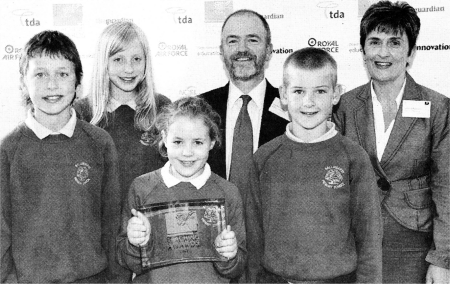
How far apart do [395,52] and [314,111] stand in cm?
69

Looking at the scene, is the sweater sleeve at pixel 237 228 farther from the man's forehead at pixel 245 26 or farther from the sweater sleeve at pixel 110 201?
the man's forehead at pixel 245 26

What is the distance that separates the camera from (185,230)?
2.04m

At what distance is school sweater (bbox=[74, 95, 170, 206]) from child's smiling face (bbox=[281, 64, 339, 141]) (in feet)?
2.48

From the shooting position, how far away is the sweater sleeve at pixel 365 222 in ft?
6.51

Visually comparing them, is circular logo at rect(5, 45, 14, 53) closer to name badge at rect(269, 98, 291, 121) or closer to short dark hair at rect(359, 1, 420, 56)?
name badge at rect(269, 98, 291, 121)

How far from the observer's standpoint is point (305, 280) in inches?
78.4

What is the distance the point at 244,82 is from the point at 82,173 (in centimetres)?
103

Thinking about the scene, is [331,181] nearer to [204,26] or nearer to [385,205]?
[385,205]

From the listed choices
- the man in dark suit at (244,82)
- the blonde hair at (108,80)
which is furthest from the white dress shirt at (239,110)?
the blonde hair at (108,80)

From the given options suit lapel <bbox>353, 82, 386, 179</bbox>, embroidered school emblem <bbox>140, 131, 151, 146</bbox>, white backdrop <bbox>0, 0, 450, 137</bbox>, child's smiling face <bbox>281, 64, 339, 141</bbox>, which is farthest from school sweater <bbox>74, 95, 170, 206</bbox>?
suit lapel <bbox>353, 82, 386, 179</bbox>

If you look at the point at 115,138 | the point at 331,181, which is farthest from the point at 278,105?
the point at 115,138

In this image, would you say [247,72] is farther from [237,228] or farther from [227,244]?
[227,244]

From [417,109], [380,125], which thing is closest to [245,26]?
[380,125]

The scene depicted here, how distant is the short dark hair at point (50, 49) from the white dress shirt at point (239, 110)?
827 millimetres
